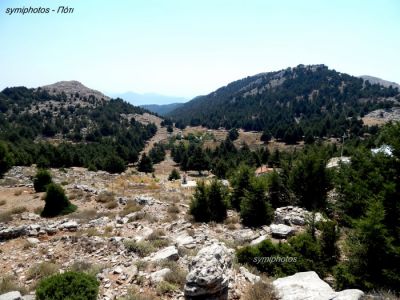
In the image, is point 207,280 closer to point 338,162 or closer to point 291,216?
point 291,216

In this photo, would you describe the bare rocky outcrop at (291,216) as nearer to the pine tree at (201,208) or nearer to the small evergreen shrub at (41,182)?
the pine tree at (201,208)

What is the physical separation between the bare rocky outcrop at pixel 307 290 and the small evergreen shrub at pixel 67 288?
15.2 feet

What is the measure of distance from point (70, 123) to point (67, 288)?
134 meters

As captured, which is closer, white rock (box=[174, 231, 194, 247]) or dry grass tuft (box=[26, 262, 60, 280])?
dry grass tuft (box=[26, 262, 60, 280])

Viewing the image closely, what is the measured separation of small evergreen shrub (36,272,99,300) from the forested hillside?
70.0 meters

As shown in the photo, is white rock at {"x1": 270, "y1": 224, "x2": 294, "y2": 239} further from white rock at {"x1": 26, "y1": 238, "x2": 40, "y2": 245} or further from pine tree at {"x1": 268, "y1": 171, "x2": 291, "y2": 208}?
white rock at {"x1": 26, "y1": 238, "x2": 40, "y2": 245}

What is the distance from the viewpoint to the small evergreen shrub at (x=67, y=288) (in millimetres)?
6811

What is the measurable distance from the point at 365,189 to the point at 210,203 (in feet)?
26.5

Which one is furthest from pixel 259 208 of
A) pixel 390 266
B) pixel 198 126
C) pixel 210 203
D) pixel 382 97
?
pixel 382 97

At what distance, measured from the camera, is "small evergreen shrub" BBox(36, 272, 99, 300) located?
681cm

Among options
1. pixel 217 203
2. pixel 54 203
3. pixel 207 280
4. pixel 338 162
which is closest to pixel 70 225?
pixel 54 203

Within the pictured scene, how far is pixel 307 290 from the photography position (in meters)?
7.47

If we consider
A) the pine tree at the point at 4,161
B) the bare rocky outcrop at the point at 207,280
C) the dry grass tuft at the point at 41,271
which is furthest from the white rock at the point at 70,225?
the pine tree at the point at 4,161

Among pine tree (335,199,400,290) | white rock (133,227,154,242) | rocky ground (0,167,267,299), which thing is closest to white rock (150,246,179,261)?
rocky ground (0,167,267,299)
